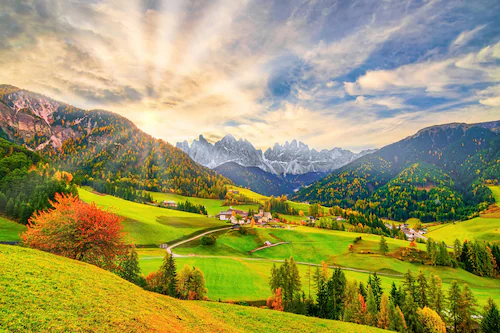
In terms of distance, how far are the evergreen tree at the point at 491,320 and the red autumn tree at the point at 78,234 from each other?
64.6 metres

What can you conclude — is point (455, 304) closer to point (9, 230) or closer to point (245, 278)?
point (245, 278)

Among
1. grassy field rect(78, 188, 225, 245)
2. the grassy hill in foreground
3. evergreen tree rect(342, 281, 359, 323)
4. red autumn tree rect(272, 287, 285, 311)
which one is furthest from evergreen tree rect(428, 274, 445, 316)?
grassy field rect(78, 188, 225, 245)

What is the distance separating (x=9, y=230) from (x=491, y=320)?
362ft

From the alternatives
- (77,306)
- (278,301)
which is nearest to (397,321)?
(278,301)

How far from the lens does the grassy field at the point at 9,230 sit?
183ft

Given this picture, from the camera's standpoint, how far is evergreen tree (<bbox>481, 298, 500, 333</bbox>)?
40.2 meters

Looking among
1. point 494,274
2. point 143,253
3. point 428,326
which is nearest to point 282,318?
point 428,326

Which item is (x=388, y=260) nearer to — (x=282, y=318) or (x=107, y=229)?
(x=282, y=318)

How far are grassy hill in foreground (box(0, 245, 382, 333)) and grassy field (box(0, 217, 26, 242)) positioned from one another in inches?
2004

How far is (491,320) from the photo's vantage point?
40719 millimetres

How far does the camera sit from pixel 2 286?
13391 millimetres

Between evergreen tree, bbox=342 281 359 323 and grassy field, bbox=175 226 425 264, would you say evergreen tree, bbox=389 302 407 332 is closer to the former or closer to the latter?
evergreen tree, bbox=342 281 359 323

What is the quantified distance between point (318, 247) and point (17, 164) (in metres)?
135

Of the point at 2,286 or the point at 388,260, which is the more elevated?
the point at 2,286
